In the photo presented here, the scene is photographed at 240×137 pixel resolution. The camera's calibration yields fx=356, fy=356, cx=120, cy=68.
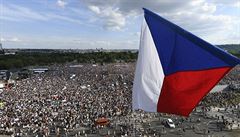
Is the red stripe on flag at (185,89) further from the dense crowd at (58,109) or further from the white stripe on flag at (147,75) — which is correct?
the dense crowd at (58,109)

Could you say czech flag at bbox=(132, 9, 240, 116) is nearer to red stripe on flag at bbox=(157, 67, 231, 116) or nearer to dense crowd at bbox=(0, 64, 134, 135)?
red stripe on flag at bbox=(157, 67, 231, 116)

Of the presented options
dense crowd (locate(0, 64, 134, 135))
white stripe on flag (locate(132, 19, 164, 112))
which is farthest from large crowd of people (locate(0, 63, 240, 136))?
white stripe on flag (locate(132, 19, 164, 112))

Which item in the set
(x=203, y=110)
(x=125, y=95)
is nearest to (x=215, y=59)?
(x=203, y=110)

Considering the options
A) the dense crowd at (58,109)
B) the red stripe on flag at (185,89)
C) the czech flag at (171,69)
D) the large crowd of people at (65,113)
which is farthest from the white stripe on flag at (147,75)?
the dense crowd at (58,109)

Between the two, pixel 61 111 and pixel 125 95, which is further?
pixel 125 95

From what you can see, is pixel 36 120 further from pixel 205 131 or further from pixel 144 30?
pixel 144 30

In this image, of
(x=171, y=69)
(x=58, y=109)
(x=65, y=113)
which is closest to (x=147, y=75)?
(x=171, y=69)

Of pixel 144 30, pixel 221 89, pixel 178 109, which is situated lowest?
pixel 221 89

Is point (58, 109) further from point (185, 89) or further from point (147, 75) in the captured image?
point (185, 89)
